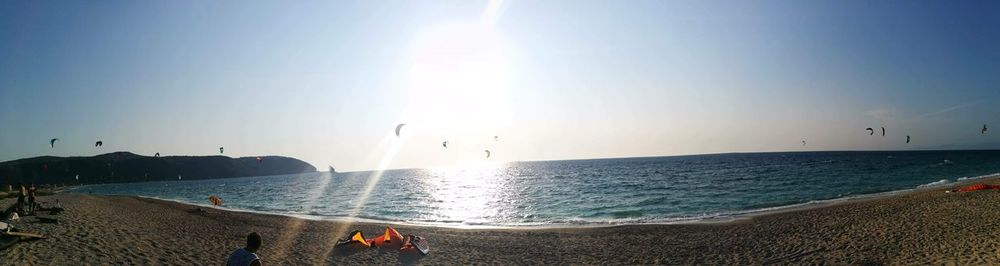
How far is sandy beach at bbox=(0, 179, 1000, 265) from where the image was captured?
38.8 feet

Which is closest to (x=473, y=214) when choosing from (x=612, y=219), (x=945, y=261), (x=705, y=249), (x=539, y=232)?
(x=612, y=219)

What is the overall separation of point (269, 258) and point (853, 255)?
1484 cm

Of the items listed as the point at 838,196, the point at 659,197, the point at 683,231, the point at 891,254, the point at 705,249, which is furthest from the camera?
the point at 659,197

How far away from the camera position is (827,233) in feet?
49.7

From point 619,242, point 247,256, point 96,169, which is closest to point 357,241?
point 619,242

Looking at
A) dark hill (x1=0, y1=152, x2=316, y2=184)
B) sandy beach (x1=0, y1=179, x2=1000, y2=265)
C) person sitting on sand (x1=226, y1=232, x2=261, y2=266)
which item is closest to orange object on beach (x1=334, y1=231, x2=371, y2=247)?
sandy beach (x1=0, y1=179, x2=1000, y2=265)

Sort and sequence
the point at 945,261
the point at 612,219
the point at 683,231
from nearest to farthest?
the point at 945,261
the point at 683,231
the point at 612,219

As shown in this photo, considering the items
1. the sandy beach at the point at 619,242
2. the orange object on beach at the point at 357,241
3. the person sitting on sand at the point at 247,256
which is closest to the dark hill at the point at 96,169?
the sandy beach at the point at 619,242

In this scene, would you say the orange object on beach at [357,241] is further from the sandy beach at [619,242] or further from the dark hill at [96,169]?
the dark hill at [96,169]

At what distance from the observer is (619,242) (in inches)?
640

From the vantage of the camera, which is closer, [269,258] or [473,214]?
[269,258]

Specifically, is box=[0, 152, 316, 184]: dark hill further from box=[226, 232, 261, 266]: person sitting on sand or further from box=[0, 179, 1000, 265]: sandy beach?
box=[226, 232, 261, 266]: person sitting on sand

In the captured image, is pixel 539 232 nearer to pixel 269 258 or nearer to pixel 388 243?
pixel 388 243

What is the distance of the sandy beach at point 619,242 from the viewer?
1181cm
